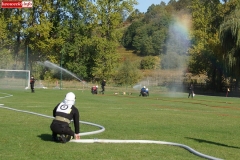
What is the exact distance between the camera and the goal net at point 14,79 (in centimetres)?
5319

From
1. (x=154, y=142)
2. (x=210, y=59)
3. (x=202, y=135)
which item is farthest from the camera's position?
(x=210, y=59)

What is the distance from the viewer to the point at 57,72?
66500 millimetres

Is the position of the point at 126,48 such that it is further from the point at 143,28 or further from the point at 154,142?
the point at 154,142

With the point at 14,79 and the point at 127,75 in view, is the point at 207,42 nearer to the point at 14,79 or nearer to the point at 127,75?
the point at 127,75

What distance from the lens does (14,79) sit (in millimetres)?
53938

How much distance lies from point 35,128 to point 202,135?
201 inches

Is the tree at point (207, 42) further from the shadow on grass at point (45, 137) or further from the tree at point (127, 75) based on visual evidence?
the shadow on grass at point (45, 137)

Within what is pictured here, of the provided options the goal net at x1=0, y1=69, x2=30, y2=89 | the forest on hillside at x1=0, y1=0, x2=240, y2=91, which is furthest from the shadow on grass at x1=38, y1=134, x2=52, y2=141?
the forest on hillside at x1=0, y1=0, x2=240, y2=91

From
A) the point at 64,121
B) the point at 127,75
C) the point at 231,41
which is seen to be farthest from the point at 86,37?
the point at 64,121

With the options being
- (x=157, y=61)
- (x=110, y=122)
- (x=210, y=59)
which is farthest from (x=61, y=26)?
(x=110, y=122)

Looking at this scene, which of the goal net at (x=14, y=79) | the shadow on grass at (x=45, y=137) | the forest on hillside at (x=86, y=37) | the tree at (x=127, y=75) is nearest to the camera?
the shadow on grass at (x=45, y=137)

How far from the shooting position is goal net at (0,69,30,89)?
174ft

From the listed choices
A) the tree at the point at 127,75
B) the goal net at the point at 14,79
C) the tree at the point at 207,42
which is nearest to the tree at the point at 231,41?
the tree at the point at 207,42

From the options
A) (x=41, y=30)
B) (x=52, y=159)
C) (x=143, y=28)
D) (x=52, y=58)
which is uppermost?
(x=143, y=28)
